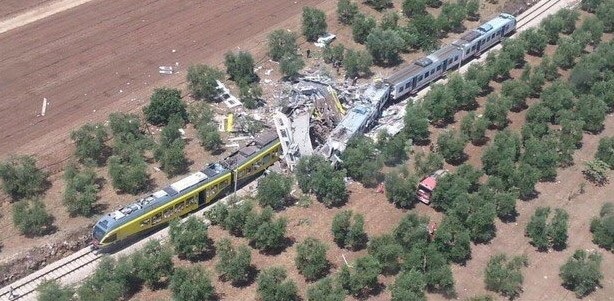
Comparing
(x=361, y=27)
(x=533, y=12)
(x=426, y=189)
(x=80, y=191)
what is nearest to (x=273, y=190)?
(x=426, y=189)

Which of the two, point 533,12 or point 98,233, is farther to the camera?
point 533,12

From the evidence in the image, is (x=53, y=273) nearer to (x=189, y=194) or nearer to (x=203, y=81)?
(x=189, y=194)

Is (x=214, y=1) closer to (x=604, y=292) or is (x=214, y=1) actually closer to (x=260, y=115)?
(x=260, y=115)

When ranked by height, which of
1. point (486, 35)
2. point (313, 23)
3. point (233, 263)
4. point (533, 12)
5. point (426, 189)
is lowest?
point (533, 12)

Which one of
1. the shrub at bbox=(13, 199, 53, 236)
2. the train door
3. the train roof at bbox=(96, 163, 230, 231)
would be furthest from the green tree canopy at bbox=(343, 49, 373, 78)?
the shrub at bbox=(13, 199, 53, 236)

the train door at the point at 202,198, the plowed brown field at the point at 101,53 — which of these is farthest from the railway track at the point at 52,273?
the plowed brown field at the point at 101,53

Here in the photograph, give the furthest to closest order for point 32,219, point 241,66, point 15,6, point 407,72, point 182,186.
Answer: point 15,6 < point 241,66 < point 407,72 < point 182,186 < point 32,219

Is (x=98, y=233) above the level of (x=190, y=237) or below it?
above
